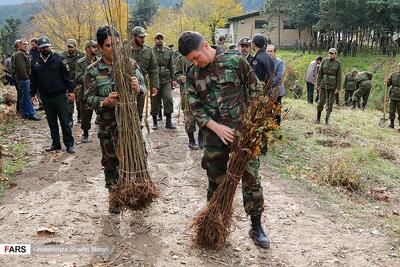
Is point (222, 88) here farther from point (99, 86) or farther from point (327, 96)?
point (327, 96)

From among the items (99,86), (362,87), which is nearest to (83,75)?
(99,86)

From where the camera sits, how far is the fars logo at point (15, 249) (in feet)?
10.4

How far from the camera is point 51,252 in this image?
319 cm

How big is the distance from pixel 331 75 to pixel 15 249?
768cm

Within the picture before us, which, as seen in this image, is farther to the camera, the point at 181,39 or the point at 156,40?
the point at 156,40

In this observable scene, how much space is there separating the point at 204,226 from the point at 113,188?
3.10ft

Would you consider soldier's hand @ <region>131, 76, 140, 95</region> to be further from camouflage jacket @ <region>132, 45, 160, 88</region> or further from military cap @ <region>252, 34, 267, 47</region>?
camouflage jacket @ <region>132, 45, 160, 88</region>

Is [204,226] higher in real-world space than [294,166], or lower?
higher

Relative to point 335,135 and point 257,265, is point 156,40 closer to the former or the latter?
point 335,135

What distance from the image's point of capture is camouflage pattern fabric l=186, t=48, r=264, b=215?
3.14 m

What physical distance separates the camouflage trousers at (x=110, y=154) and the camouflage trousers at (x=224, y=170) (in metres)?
0.95

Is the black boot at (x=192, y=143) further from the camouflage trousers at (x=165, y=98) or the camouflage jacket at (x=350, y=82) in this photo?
the camouflage jacket at (x=350, y=82)

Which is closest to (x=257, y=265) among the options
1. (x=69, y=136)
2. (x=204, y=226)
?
(x=204, y=226)

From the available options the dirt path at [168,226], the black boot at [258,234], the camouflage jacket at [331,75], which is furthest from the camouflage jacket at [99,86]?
the camouflage jacket at [331,75]
